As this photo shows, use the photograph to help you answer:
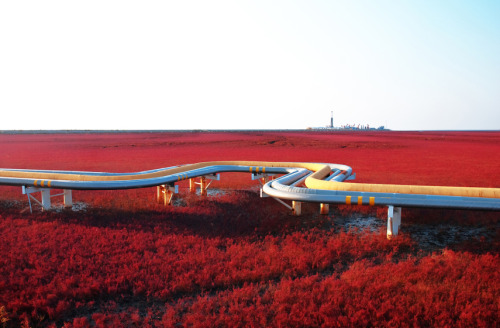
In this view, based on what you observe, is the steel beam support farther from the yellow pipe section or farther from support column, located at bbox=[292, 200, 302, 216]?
support column, located at bbox=[292, 200, 302, 216]

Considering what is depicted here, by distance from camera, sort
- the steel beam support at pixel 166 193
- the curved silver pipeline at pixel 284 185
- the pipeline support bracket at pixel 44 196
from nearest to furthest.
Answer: the curved silver pipeline at pixel 284 185 → the pipeline support bracket at pixel 44 196 → the steel beam support at pixel 166 193

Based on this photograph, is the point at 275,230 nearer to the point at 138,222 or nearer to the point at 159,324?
the point at 138,222

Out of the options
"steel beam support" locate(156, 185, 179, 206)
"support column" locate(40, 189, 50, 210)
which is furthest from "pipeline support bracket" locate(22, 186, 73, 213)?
"steel beam support" locate(156, 185, 179, 206)

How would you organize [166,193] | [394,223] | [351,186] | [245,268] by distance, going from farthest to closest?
[166,193], [351,186], [394,223], [245,268]

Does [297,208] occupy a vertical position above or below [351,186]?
below

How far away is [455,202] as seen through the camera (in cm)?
824

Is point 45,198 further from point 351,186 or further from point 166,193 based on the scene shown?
point 351,186

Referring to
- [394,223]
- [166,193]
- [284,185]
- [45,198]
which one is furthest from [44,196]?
[394,223]

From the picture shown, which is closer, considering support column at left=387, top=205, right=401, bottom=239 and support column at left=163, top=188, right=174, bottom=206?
support column at left=387, top=205, right=401, bottom=239

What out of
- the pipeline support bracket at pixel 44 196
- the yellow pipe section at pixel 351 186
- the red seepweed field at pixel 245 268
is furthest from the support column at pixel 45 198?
the yellow pipe section at pixel 351 186

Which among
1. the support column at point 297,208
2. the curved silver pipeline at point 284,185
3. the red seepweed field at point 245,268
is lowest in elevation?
the red seepweed field at point 245,268

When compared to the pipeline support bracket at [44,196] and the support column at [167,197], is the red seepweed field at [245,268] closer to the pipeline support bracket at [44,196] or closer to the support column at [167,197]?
the pipeline support bracket at [44,196]

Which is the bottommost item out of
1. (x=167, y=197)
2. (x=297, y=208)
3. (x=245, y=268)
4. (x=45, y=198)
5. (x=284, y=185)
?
(x=245, y=268)

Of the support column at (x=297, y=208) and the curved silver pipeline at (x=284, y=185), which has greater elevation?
the curved silver pipeline at (x=284, y=185)
